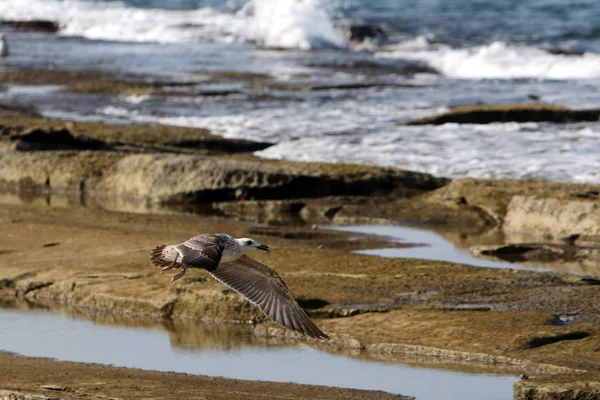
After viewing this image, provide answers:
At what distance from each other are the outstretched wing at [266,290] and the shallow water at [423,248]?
2.64 meters

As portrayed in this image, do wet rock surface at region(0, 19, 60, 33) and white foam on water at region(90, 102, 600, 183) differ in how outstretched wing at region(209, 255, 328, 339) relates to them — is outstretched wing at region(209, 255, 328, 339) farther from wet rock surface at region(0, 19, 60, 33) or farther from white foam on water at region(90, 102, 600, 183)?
wet rock surface at region(0, 19, 60, 33)

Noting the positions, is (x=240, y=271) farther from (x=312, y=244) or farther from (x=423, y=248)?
(x=423, y=248)

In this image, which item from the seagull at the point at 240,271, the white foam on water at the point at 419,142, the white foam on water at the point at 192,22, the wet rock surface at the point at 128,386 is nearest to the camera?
the wet rock surface at the point at 128,386

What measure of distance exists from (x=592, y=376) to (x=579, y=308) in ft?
5.21

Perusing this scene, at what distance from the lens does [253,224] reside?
36.5ft

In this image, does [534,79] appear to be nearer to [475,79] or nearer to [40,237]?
[475,79]

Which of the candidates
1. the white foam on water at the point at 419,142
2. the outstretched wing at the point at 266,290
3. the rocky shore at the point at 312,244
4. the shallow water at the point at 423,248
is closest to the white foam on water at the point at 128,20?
the white foam on water at the point at 419,142

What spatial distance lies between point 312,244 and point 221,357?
2.98 meters

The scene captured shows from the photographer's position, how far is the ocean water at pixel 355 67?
14.7 meters

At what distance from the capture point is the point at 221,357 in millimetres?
7234

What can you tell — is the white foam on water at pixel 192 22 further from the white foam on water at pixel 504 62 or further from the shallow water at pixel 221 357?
the shallow water at pixel 221 357

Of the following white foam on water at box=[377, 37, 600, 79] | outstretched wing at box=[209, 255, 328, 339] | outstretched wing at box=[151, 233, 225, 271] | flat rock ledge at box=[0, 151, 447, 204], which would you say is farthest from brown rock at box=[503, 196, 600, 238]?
white foam on water at box=[377, 37, 600, 79]

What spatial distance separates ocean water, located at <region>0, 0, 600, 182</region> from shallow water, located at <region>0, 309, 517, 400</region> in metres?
6.25

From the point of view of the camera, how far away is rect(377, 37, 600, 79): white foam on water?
23681 mm
